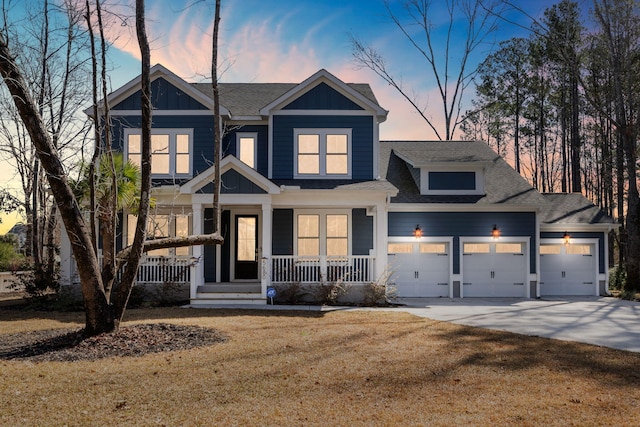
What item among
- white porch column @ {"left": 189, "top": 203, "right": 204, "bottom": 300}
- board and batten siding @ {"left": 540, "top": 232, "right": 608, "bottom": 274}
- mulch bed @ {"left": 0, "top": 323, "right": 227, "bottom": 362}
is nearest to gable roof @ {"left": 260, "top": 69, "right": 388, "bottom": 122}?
white porch column @ {"left": 189, "top": 203, "right": 204, "bottom": 300}

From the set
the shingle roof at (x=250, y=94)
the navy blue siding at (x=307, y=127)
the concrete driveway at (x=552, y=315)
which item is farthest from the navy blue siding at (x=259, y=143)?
the concrete driveway at (x=552, y=315)

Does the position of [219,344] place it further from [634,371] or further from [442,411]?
[634,371]

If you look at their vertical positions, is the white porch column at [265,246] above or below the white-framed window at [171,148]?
below

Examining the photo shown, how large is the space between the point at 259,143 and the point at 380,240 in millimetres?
5404

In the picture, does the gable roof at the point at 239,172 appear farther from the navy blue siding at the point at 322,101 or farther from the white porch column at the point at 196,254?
the navy blue siding at the point at 322,101

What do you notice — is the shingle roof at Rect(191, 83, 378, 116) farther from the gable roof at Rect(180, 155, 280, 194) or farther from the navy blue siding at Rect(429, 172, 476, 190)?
the navy blue siding at Rect(429, 172, 476, 190)

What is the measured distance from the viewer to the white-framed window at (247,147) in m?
17.3

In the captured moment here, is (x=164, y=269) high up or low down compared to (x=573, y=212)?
down

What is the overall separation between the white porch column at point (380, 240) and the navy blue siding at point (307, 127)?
6.25ft

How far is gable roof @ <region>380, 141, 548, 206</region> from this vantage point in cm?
1803

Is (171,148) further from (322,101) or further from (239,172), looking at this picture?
(322,101)

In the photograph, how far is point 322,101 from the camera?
16750 millimetres

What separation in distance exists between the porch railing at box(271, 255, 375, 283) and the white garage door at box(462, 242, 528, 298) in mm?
4456

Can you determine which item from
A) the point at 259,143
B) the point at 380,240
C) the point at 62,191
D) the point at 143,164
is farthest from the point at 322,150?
the point at 62,191
